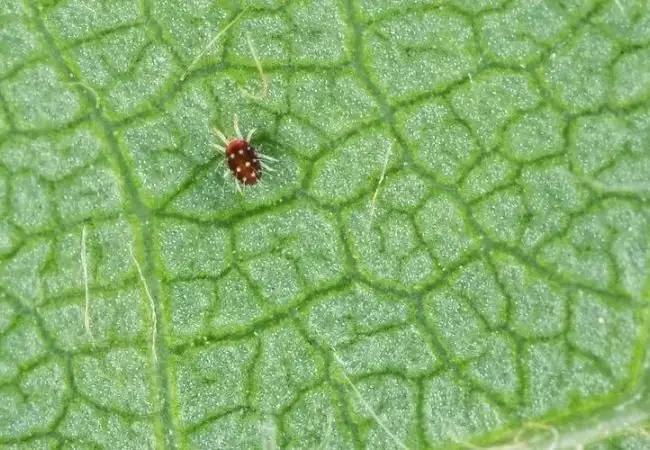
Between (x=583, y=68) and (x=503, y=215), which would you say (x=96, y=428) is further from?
(x=583, y=68)

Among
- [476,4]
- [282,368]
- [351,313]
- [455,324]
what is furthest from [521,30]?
[282,368]

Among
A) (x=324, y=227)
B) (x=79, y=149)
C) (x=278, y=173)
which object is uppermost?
(x=79, y=149)

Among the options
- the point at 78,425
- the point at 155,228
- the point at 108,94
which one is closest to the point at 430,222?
the point at 155,228

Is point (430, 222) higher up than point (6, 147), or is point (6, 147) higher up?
point (6, 147)

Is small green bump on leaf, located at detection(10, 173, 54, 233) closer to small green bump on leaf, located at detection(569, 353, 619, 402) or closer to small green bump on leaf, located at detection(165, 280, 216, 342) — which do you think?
small green bump on leaf, located at detection(165, 280, 216, 342)

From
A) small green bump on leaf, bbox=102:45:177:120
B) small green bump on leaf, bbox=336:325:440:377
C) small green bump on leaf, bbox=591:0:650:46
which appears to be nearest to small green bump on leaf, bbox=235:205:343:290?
small green bump on leaf, bbox=336:325:440:377

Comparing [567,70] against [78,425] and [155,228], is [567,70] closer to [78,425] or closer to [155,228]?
[155,228]
